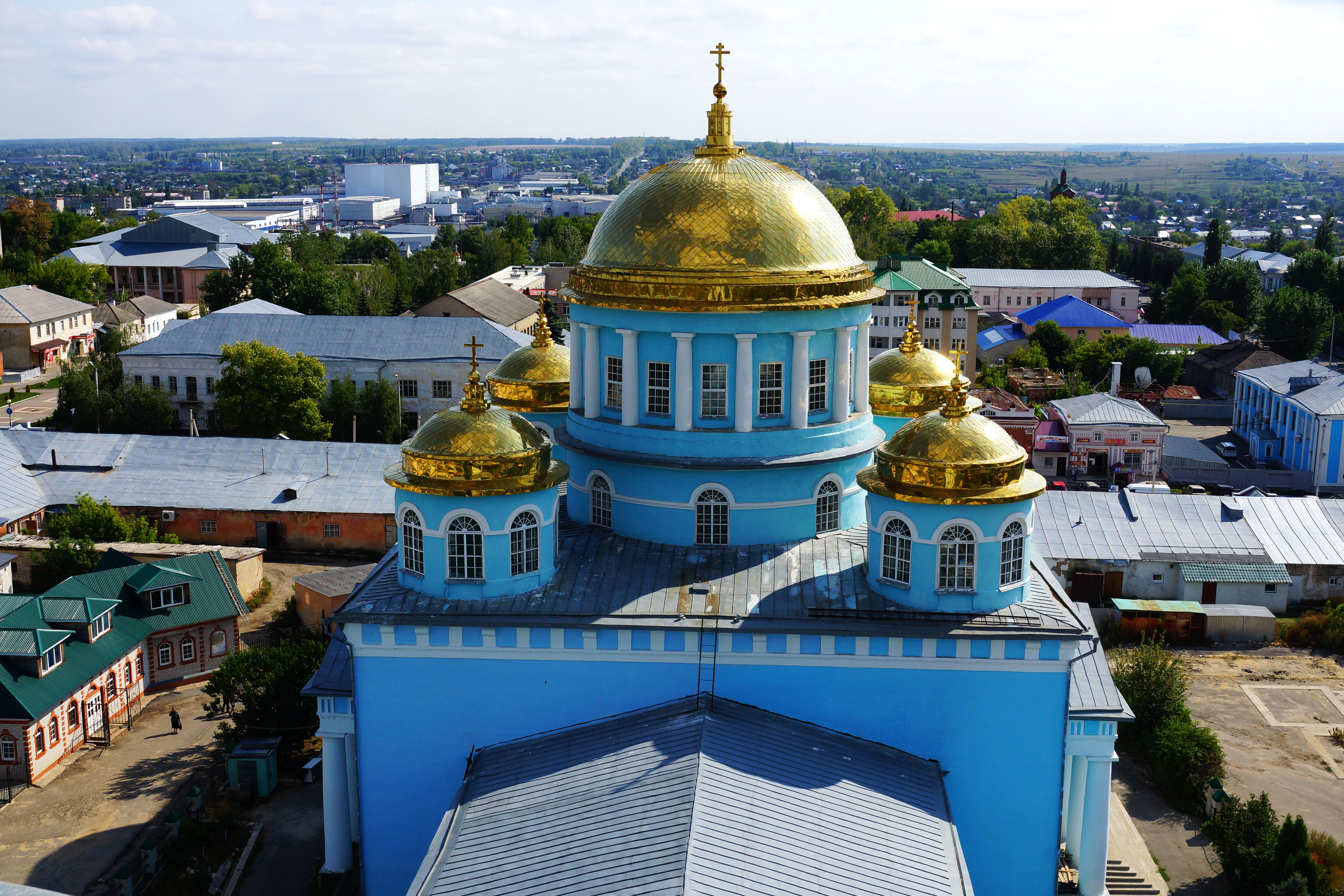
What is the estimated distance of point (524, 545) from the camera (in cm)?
1886

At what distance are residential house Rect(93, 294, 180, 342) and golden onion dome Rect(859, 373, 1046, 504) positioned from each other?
6245cm

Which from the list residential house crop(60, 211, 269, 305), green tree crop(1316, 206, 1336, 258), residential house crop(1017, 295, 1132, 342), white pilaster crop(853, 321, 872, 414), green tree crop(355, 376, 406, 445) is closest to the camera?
white pilaster crop(853, 321, 872, 414)

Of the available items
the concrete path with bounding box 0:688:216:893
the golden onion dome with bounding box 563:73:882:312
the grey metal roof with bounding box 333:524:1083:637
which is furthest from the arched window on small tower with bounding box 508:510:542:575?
the concrete path with bounding box 0:688:216:893

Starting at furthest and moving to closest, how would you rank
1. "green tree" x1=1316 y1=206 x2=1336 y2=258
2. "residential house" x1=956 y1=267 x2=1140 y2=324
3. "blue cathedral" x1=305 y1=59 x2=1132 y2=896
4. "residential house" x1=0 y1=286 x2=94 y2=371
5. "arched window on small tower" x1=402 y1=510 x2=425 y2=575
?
"green tree" x1=1316 y1=206 x2=1336 y2=258 → "residential house" x1=956 y1=267 x2=1140 y2=324 → "residential house" x1=0 y1=286 x2=94 y2=371 → "arched window on small tower" x1=402 y1=510 x2=425 y2=575 → "blue cathedral" x1=305 y1=59 x2=1132 y2=896

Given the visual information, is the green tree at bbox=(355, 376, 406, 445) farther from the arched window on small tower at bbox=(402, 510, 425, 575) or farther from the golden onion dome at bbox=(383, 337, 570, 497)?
the golden onion dome at bbox=(383, 337, 570, 497)

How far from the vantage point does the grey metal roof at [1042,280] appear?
87.9 m

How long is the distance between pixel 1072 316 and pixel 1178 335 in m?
6.49

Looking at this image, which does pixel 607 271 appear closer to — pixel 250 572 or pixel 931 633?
pixel 931 633

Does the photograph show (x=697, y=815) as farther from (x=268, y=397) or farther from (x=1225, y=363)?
(x=1225, y=363)

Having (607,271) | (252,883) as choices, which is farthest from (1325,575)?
(252,883)

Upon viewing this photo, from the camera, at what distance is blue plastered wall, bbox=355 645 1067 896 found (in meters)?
→ 17.8

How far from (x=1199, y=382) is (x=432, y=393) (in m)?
43.1

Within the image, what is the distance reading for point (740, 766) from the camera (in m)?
15.9

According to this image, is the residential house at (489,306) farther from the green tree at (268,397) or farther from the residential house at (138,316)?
the green tree at (268,397)
